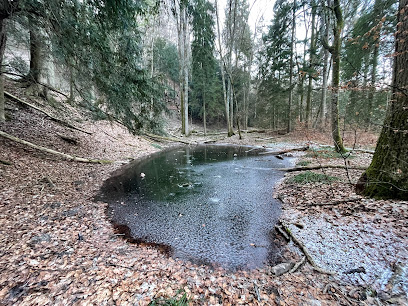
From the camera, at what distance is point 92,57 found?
5.88 meters

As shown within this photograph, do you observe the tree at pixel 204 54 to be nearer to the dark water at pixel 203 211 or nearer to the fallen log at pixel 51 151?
the dark water at pixel 203 211

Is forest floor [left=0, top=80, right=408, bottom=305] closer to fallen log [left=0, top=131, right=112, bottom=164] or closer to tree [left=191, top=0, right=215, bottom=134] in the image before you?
fallen log [left=0, top=131, right=112, bottom=164]

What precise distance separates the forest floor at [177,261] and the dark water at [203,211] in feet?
1.14

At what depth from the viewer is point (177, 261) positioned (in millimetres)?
3334

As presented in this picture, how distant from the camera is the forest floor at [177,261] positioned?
7.70ft

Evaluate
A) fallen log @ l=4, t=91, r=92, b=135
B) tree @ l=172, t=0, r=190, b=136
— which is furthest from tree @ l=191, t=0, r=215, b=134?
fallen log @ l=4, t=91, r=92, b=135

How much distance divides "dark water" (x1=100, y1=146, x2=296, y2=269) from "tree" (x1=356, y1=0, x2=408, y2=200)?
230 centimetres

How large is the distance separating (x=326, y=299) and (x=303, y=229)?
1.69 metres

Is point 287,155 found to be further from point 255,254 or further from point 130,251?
point 130,251

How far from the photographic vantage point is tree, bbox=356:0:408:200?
11.5 feet

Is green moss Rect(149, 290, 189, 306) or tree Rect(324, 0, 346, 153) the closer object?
green moss Rect(149, 290, 189, 306)

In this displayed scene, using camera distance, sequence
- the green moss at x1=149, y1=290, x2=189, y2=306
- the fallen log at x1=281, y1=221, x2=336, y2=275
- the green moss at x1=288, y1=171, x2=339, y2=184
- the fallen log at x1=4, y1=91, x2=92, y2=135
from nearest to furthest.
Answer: the green moss at x1=149, y1=290, x2=189, y2=306 < the fallen log at x1=281, y1=221, x2=336, y2=275 < the green moss at x1=288, y1=171, x2=339, y2=184 < the fallen log at x1=4, y1=91, x2=92, y2=135

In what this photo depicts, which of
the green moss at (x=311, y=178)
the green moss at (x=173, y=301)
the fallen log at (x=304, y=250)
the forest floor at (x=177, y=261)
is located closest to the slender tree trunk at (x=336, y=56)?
the green moss at (x=311, y=178)

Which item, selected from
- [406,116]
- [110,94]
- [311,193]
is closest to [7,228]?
[110,94]
